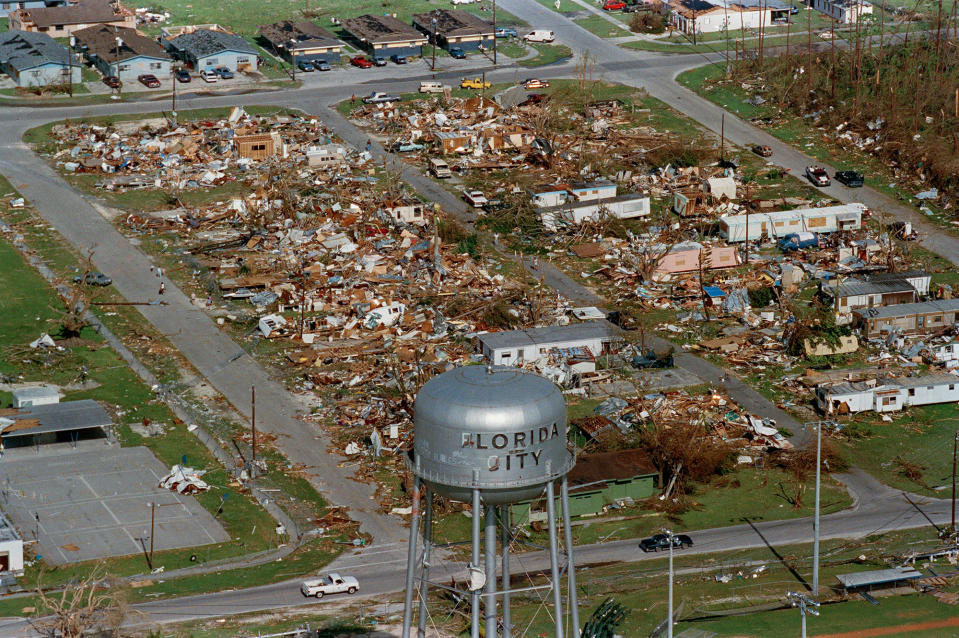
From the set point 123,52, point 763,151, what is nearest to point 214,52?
point 123,52

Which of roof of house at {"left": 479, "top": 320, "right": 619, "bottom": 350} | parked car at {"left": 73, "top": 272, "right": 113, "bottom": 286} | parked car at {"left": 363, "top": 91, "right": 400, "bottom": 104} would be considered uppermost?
roof of house at {"left": 479, "top": 320, "right": 619, "bottom": 350}

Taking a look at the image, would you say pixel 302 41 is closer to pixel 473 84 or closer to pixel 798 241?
pixel 473 84

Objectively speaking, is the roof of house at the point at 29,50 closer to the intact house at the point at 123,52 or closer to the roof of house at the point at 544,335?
the intact house at the point at 123,52

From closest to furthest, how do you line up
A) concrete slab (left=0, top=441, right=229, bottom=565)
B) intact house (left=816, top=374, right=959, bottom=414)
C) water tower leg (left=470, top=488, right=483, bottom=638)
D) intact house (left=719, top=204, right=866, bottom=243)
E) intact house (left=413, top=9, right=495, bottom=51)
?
water tower leg (left=470, top=488, right=483, bottom=638) < concrete slab (left=0, top=441, right=229, bottom=565) < intact house (left=816, top=374, right=959, bottom=414) < intact house (left=719, top=204, right=866, bottom=243) < intact house (left=413, top=9, right=495, bottom=51)

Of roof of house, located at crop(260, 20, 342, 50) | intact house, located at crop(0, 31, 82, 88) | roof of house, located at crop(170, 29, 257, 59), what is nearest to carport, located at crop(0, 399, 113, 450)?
intact house, located at crop(0, 31, 82, 88)

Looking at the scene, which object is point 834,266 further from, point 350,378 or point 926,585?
point 926,585

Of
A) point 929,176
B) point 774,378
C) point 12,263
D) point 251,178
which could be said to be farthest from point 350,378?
point 929,176

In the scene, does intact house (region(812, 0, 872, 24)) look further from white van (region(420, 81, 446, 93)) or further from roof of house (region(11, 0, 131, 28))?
roof of house (region(11, 0, 131, 28))

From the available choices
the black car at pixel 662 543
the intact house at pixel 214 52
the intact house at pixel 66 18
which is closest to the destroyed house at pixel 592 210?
the black car at pixel 662 543
